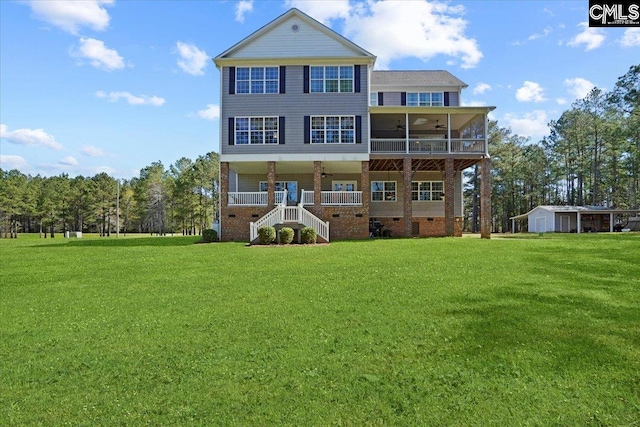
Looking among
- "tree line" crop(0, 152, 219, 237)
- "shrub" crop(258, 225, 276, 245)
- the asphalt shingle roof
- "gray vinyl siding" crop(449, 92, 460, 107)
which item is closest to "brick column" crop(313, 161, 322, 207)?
"shrub" crop(258, 225, 276, 245)

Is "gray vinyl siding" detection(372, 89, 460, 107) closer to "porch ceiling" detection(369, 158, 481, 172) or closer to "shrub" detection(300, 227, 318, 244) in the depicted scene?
"porch ceiling" detection(369, 158, 481, 172)

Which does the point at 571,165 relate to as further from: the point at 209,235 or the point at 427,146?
the point at 209,235

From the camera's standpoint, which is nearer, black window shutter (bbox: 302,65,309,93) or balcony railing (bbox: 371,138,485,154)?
black window shutter (bbox: 302,65,309,93)

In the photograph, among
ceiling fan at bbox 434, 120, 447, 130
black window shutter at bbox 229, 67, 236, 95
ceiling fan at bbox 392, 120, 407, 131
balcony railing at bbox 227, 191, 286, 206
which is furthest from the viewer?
ceiling fan at bbox 392, 120, 407, 131

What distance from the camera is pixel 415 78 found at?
95.8ft

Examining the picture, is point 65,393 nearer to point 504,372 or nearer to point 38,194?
point 504,372

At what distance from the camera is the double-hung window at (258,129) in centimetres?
2328

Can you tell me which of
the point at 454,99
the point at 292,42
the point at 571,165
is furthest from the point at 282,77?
the point at 571,165

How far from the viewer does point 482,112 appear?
75.7 ft

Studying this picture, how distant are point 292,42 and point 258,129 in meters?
5.47

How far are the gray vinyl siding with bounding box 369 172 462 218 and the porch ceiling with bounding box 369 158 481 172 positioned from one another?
52cm

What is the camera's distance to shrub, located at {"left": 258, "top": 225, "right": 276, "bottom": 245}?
19.4m

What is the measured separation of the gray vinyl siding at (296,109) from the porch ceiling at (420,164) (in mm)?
2909

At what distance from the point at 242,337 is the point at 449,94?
26.6 meters
